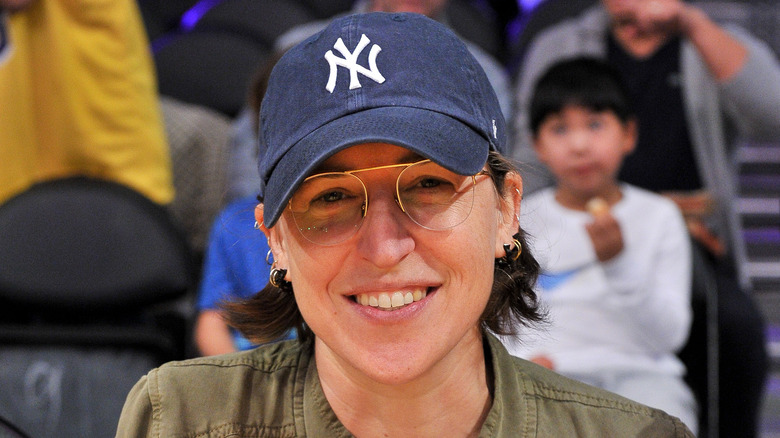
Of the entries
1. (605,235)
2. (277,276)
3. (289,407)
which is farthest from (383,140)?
(605,235)

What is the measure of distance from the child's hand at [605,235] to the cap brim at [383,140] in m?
1.26

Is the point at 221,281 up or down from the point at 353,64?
down

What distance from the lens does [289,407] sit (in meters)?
1.12

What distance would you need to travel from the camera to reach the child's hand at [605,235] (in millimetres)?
2141

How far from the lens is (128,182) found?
2445 mm

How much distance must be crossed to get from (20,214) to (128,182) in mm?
435

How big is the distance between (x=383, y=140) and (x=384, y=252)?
12 cm

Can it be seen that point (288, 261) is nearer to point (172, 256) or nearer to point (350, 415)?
point (350, 415)

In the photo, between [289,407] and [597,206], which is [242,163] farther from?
[289,407]

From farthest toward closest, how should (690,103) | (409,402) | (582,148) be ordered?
(690,103) → (582,148) → (409,402)

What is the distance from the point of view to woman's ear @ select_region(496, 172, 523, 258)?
1085 mm

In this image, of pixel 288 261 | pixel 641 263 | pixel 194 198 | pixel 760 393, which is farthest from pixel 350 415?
pixel 194 198

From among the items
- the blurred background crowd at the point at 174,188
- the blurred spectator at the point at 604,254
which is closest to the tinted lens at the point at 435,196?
the blurred background crowd at the point at 174,188

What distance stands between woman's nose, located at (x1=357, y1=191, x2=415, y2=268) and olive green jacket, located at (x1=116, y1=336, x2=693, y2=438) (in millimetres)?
254
